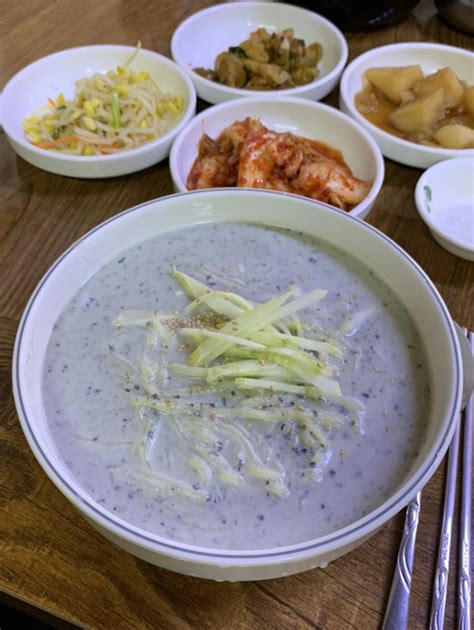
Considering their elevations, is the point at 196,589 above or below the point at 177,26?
below

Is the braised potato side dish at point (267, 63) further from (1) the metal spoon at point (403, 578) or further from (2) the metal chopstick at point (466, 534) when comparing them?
(1) the metal spoon at point (403, 578)

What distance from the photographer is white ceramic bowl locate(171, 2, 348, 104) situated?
2.17m

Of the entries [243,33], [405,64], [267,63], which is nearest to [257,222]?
[267,63]

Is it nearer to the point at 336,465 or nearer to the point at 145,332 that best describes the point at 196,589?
the point at 336,465

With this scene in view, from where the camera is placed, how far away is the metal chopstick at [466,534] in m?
1.04

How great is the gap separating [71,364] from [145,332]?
0.15 metres

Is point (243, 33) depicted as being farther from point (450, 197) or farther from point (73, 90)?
point (450, 197)

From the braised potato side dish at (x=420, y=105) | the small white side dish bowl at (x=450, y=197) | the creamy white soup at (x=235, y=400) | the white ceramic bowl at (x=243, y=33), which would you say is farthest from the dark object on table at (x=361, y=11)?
the creamy white soup at (x=235, y=400)

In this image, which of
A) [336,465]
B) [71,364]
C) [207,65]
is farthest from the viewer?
[207,65]

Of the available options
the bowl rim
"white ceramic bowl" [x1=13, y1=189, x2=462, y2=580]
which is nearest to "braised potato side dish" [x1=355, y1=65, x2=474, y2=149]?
the bowl rim

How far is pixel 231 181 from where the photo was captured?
1.85m

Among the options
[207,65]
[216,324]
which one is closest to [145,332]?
[216,324]

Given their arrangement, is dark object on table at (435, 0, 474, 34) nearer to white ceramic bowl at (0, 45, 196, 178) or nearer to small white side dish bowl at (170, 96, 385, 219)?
small white side dish bowl at (170, 96, 385, 219)

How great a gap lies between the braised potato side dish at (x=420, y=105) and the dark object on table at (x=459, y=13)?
1.80ft
